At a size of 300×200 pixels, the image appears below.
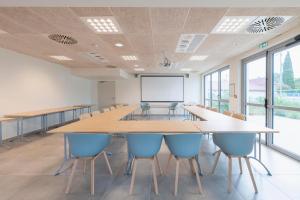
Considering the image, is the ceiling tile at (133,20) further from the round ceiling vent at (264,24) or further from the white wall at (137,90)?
the white wall at (137,90)

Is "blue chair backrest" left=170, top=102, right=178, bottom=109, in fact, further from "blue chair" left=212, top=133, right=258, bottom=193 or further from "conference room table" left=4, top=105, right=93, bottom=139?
"blue chair" left=212, top=133, right=258, bottom=193

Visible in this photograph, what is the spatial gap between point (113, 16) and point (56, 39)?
1.95 metres

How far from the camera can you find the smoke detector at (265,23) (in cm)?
299

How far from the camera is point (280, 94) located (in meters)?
4.12

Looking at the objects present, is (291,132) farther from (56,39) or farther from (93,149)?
(56,39)

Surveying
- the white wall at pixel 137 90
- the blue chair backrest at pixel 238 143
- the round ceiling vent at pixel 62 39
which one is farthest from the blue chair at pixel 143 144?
the white wall at pixel 137 90

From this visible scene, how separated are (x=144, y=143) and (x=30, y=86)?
5.49m

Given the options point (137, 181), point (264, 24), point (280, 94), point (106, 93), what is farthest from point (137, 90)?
point (137, 181)

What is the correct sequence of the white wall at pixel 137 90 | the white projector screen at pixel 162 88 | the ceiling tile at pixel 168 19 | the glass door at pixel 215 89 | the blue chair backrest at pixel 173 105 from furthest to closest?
1. the white wall at pixel 137 90
2. the white projector screen at pixel 162 88
3. the blue chair backrest at pixel 173 105
4. the glass door at pixel 215 89
5. the ceiling tile at pixel 168 19

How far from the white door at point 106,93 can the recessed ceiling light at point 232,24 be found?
8.54 meters

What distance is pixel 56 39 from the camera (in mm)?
3998

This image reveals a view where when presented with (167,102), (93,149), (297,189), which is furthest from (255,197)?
(167,102)

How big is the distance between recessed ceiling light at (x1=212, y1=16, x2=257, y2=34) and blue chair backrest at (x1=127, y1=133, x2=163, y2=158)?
2.37 meters

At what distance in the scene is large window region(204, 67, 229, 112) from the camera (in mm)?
7434
